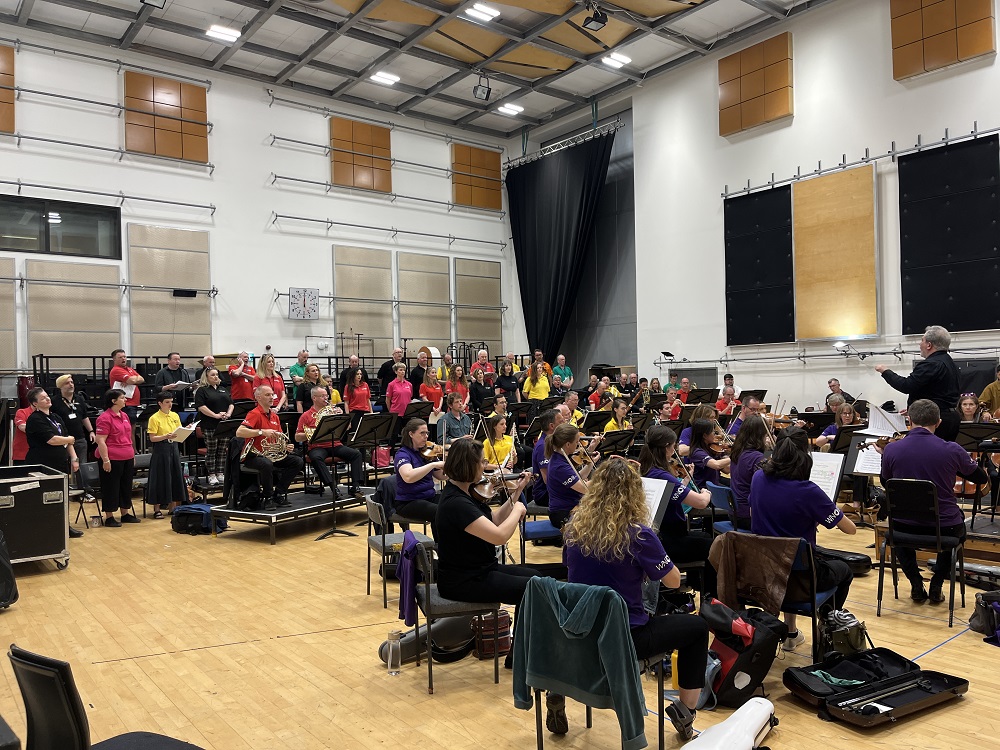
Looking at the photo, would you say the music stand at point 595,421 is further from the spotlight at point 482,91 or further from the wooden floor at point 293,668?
the spotlight at point 482,91

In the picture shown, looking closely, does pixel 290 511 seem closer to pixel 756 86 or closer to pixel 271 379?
pixel 271 379

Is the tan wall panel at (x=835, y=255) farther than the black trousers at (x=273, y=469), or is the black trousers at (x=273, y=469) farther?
the tan wall panel at (x=835, y=255)

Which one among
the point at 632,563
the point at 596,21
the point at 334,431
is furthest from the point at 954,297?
the point at 632,563

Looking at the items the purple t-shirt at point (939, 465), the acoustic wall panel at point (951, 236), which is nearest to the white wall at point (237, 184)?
the acoustic wall panel at point (951, 236)

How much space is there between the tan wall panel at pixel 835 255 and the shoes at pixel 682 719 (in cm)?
1110

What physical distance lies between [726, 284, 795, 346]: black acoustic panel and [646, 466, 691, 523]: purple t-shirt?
33.6 feet

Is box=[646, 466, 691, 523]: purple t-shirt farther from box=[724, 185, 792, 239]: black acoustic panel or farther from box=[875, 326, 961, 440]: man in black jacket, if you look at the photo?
box=[724, 185, 792, 239]: black acoustic panel

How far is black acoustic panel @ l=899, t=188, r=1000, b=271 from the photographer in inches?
445

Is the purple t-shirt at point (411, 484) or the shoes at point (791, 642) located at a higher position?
the purple t-shirt at point (411, 484)

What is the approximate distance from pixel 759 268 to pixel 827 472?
10625mm

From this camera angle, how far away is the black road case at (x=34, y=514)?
250 inches

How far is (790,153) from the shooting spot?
13836 mm

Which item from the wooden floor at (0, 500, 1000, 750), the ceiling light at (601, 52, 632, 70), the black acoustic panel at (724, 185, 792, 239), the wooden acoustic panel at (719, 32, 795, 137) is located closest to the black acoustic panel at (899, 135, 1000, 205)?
the black acoustic panel at (724, 185, 792, 239)

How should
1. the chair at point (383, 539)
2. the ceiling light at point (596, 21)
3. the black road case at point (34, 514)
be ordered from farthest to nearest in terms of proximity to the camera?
the ceiling light at point (596, 21)
the black road case at point (34, 514)
the chair at point (383, 539)
